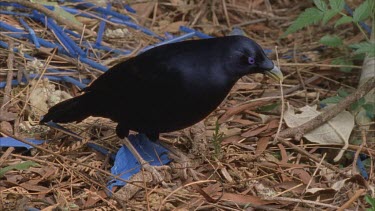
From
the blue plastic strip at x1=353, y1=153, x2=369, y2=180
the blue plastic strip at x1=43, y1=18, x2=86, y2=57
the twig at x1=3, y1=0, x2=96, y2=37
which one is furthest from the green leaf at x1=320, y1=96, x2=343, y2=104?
the twig at x1=3, y1=0, x2=96, y2=37

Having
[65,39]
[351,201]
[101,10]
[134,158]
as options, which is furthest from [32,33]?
[351,201]

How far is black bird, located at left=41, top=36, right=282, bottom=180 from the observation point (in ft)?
12.2

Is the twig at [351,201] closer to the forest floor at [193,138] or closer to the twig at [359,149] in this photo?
the forest floor at [193,138]

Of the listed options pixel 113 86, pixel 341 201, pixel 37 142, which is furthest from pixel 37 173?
pixel 341 201

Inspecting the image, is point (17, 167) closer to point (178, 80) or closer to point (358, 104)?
point (178, 80)

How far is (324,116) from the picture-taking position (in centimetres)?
446

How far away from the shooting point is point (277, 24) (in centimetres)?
607

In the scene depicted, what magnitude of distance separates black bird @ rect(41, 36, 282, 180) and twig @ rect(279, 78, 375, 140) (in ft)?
1.96

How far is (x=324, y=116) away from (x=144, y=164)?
3.79 ft

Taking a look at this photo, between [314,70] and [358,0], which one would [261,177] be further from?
[358,0]

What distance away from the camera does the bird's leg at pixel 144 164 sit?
3.92 m

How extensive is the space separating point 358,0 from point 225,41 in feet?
9.01

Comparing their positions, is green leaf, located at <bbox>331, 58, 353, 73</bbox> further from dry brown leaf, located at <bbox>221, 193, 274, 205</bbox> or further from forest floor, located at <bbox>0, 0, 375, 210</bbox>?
dry brown leaf, located at <bbox>221, 193, 274, 205</bbox>

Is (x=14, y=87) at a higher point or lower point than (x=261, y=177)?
higher
